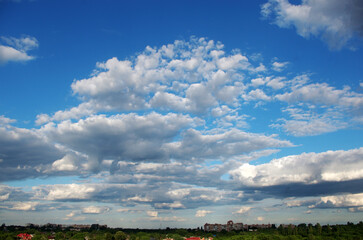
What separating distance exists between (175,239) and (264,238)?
180 feet

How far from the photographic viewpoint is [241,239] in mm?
144625

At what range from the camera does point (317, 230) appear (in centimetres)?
18612

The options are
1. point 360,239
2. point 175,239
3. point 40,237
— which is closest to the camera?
point 40,237

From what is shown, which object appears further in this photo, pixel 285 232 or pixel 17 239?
pixel 285 232

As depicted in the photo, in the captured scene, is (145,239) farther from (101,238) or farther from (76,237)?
(76,237)

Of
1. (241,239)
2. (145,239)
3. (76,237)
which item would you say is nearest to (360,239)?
(241,239)

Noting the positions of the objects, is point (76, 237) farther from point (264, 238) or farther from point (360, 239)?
point (360, 239)

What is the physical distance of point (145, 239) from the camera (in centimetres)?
16138

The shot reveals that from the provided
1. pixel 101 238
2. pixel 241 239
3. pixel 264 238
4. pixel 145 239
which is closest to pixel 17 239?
pixel 101 238

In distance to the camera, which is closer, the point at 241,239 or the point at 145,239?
the point at 241,239

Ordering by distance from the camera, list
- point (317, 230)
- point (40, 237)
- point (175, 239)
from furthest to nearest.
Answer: point (317, 230), point (175, 239), point (40, 237)

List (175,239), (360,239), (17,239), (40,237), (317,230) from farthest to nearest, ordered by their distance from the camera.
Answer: (317,230) → (175,239) → (17,239) → (360,239) → (40,237)

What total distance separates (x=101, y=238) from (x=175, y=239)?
46241 millimetres

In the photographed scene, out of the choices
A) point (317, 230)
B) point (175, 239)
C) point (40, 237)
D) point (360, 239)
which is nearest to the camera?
point (40, 237)
